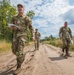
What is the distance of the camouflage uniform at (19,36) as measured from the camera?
8.30m

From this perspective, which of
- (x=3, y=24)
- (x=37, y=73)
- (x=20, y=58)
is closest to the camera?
(x=37, y=73)

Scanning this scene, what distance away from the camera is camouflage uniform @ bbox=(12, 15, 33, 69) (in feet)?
27.2

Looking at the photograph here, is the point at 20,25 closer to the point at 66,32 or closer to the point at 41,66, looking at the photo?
the point at 41,66

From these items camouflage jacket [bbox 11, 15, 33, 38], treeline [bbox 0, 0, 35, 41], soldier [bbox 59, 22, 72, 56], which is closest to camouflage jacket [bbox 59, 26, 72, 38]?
soldier [bbox 59, 22, 72, 56]

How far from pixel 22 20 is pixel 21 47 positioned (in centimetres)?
100

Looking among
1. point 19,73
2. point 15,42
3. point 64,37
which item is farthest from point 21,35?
point 64,37

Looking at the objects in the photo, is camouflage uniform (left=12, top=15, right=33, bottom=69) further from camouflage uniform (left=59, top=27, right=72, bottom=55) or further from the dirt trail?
camouflage uniform (left=59, top=27, right=72, bottom=55)

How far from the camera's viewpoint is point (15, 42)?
8.37 m

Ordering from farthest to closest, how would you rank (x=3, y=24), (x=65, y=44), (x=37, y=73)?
(x=3, y=24)
(x=65, y=44)
(x=37, y=73)

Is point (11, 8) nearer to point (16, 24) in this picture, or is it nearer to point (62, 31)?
point (62, 31)

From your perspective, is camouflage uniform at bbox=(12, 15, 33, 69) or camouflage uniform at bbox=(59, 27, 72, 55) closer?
camouflage uniform at bbox=(12, 15, 33, 69)

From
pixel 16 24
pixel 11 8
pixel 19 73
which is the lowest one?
pixel 19 73

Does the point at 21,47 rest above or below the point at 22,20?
below

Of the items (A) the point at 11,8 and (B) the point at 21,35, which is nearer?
(B) the point at 21,35
